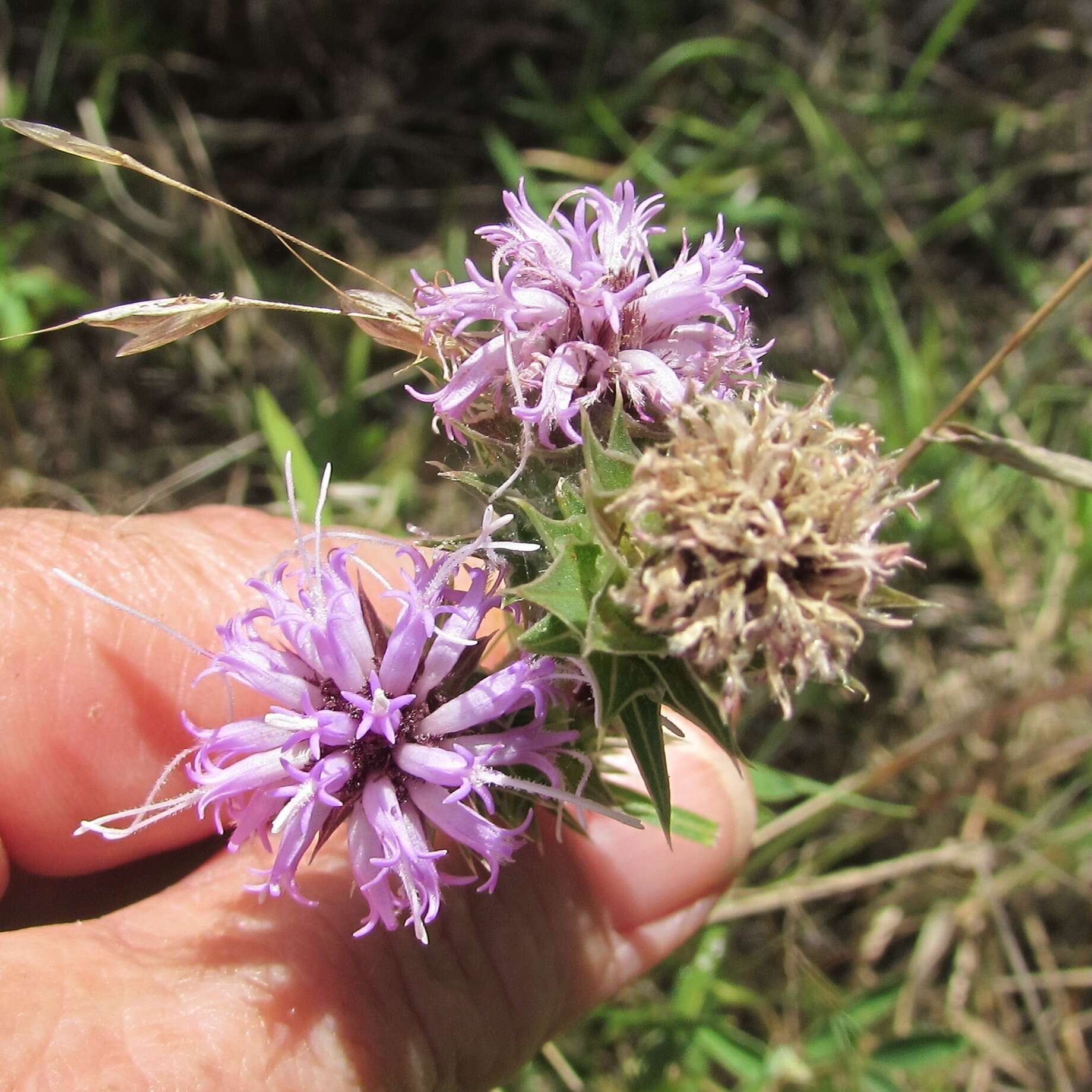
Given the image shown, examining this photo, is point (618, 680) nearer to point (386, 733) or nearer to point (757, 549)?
point (757, 549)

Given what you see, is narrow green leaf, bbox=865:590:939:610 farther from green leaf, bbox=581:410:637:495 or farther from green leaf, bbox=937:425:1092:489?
green leaf, bbox=937:425:1092:489

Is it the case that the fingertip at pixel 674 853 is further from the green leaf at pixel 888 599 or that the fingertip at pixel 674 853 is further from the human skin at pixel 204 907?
the green leaf at pixel 888 599

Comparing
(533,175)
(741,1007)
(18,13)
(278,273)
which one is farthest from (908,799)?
(18,13)

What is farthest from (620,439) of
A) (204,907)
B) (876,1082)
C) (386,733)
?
(876,1082)

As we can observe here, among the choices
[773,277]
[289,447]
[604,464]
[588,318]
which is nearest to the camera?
[604,464]

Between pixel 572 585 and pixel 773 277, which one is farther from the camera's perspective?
pixel 773 277

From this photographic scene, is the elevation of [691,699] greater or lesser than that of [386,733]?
greater

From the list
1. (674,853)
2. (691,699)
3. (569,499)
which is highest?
(569,499)
